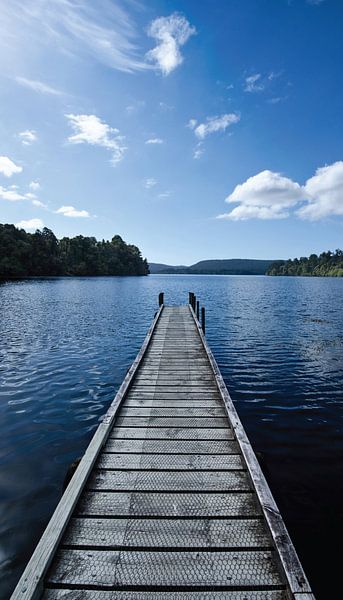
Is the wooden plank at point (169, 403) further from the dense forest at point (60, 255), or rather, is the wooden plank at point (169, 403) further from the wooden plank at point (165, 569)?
the dense forest at point (60, 255)

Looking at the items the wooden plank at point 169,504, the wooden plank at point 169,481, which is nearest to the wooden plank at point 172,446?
the wooden plank at point 169,481

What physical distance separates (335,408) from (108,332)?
14502 millimetres

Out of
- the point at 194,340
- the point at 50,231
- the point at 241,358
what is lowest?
the point at 241,358

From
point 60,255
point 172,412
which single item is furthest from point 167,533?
point 60,255

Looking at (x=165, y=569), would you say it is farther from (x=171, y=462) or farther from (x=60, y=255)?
(x=60, y=255)

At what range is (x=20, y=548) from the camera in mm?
4430

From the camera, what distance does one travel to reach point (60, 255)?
107 meters

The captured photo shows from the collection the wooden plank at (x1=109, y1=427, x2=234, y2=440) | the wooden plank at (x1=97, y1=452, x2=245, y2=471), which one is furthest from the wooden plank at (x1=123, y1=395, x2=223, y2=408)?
the wooden plank at (x1=97, y1=452, x2=245, y2=471)

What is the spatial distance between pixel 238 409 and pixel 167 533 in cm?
645

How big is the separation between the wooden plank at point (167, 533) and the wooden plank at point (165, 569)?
8 cm

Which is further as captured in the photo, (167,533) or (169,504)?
(169,504)

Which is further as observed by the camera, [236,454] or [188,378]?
[188,378]

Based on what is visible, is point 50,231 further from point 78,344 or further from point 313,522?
point 313,522

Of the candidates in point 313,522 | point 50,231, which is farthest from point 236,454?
point 50,231
